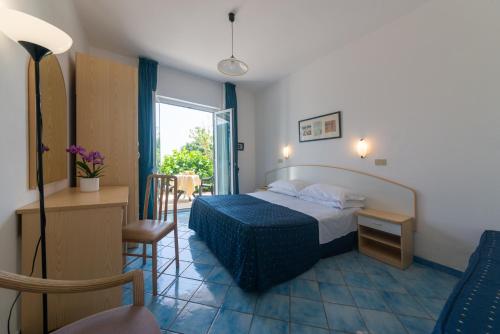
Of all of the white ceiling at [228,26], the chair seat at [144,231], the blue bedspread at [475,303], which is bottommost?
the chair seat at [144,231]

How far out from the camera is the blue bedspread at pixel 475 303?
658 millimetres

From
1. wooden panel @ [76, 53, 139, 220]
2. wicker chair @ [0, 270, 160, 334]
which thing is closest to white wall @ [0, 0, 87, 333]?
wicker chair @ [0, 270, 160, 334]

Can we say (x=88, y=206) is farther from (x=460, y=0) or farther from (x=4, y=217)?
(x=460, y=0)

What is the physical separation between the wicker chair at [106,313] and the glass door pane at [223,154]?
3400 millimetres

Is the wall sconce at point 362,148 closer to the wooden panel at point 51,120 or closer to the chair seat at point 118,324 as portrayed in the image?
the chair seat at point 118,324

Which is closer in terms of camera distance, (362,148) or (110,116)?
Answer: (110,116)

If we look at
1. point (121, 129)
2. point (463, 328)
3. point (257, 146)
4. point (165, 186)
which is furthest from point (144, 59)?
point (463, 328)

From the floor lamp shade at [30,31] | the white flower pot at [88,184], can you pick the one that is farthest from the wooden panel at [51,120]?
the floor lamp shade at [30,31]

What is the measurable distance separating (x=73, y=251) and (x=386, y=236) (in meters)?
3.03

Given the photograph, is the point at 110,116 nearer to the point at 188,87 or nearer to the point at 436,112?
the point at 188,87

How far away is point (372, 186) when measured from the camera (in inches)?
102

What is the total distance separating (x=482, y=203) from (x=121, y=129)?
12.2 feet

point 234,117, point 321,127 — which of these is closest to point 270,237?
point 321,127

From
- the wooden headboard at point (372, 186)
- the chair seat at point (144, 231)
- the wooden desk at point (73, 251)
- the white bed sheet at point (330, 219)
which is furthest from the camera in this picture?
the wooden headboard at point (372, 186)
